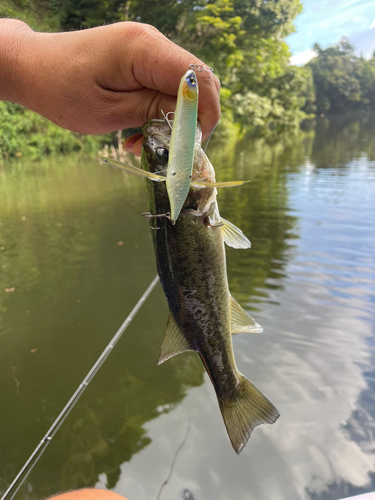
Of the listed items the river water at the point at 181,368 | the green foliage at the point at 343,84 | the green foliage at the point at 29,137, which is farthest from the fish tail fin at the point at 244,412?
the green foliage at the point at 343,84

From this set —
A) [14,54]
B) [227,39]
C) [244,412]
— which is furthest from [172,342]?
[227,39]

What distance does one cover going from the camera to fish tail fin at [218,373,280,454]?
1.50m

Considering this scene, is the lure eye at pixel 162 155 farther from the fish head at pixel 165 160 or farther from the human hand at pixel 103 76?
the human hand at pixel 103 76

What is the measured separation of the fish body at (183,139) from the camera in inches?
38.8

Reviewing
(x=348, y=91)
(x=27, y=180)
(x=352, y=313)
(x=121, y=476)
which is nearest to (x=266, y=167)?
(x=27, y=180)

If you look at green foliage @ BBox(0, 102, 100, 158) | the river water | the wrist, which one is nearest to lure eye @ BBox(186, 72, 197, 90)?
the wrist

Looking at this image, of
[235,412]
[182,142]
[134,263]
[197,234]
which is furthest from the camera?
[134,263]

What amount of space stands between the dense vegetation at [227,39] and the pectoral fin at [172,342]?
2098cm

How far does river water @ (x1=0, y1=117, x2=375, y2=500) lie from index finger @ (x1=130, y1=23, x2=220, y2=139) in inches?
111

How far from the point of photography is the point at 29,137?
26078 millimetres

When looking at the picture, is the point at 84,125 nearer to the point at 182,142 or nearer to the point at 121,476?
the point at 182,142

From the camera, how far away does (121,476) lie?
110 inches

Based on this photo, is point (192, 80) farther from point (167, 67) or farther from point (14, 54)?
point (14, 54)

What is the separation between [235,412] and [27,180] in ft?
51.4
